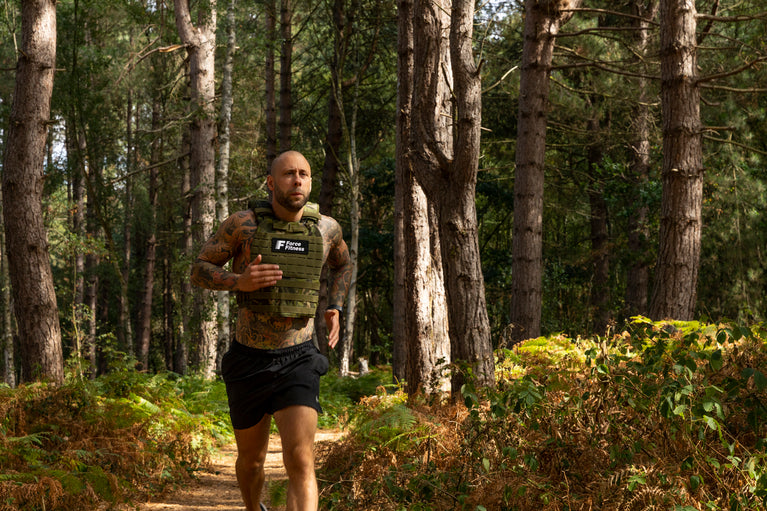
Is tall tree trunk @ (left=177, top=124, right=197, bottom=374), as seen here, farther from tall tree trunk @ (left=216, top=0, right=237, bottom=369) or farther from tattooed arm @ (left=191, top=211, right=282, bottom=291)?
tattooed arm @ (left=191, top=211, right=282, bottom=291)

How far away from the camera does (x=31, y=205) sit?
905cm

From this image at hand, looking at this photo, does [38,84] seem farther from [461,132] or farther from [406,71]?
[461,132]

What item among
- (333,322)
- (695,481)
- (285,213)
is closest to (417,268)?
(333,322)

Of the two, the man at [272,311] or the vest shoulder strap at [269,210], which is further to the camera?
the vest shoulder strap at [269,210]

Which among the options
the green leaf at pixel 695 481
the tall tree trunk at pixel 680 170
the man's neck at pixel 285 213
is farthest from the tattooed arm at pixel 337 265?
the tall tree trunk at pixel 680 170

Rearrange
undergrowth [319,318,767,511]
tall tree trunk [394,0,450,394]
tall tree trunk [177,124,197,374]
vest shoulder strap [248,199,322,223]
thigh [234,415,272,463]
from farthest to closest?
tall tree trunk [177,124,197,374] < tall tree trunk [394,0,450,394] < vest shoulder strap [248,199,322,223] < thigh [234,415,272,463] < undergrowth [319,318,767,511]

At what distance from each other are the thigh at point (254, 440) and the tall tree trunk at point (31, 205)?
5.33 meters

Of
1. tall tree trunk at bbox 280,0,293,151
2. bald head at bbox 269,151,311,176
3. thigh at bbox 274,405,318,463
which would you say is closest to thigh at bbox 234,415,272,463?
thigh at bbox 274,405,318,463

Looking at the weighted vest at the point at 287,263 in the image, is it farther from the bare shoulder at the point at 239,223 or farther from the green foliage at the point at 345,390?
the green foliage at the point at 345,390

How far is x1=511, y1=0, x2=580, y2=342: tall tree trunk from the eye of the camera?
452 inches

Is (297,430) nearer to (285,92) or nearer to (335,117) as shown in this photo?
(285,92)

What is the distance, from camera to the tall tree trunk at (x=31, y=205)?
8.98m

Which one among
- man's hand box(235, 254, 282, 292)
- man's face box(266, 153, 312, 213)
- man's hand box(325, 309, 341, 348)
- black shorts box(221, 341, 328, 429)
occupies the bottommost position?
Answer: black shorts box(221, 341, 328, 429)

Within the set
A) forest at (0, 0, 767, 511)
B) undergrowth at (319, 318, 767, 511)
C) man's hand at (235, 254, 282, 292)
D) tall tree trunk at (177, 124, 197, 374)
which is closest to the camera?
undergrowth at (319, 318, 767, 511)
